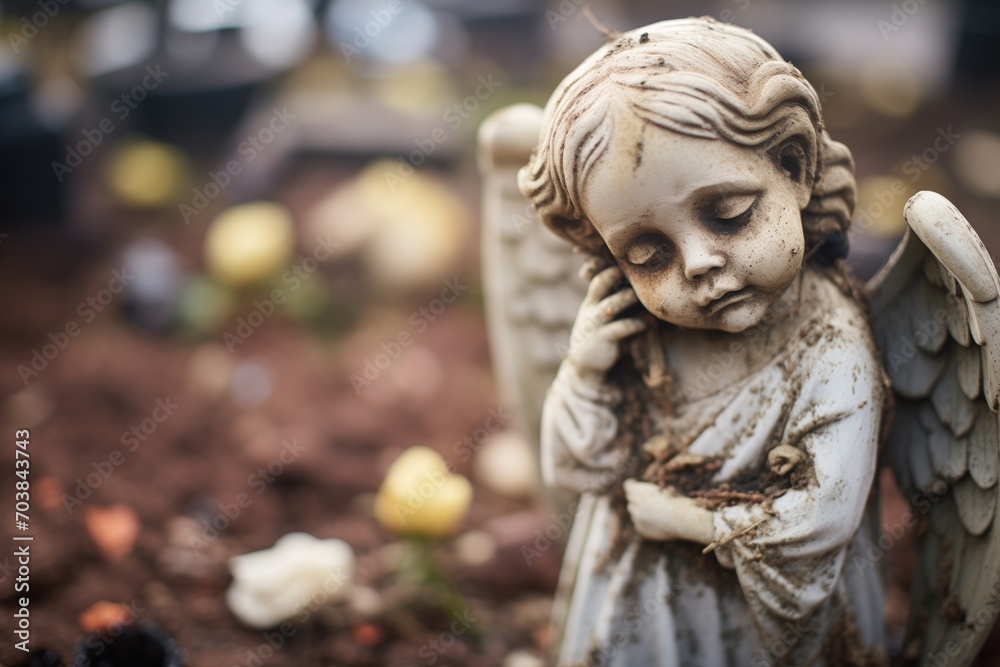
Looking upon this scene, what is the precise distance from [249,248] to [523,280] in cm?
216

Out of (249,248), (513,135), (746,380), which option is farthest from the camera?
(249,248)

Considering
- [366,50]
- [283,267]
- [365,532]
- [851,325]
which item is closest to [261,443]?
[365,532]

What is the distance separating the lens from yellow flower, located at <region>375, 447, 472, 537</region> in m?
2.52

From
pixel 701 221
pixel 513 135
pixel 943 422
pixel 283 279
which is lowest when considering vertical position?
pixel 283 279

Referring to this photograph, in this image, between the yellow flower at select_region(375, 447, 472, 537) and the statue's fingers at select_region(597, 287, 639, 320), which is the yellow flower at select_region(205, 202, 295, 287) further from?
the statue's fingers at select_region(597, 287, 639, 320)

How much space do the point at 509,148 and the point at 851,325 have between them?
0.86m

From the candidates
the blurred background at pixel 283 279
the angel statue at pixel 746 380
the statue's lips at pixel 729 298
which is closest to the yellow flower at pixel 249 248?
the blurred background at pixel 283 279

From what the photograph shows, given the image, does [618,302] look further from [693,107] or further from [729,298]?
[693,107]

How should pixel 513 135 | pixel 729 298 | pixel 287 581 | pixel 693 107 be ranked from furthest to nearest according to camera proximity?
pixel 287 581 < pixel 513 135 < pixel 729 298 < pixel 693 107

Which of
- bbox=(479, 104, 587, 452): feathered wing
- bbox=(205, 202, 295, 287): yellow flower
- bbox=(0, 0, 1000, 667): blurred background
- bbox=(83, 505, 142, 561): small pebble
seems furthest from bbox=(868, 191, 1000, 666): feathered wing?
bbox=(205, 202, 295, 287): yellow flower

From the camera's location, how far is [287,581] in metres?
2.48

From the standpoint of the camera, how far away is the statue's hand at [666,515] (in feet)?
5.71

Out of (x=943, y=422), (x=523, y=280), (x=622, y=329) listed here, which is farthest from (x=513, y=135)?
(x=943, y=422)

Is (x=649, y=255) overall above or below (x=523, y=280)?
above
